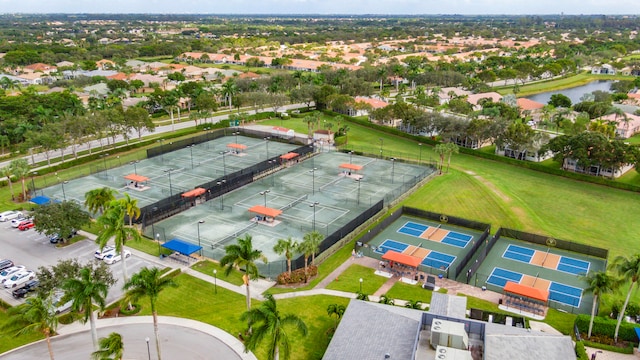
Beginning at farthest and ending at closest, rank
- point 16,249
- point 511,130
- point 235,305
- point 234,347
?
point 511,130, point 16,249, point 235,305, point 234,347

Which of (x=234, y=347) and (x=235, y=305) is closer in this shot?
(x=234, y=347)

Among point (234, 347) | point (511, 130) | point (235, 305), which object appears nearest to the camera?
point (234, 347)

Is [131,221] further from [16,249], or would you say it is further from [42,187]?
[42,187]

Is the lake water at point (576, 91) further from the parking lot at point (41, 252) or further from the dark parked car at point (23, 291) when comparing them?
the dark parked car at point (23, 291)

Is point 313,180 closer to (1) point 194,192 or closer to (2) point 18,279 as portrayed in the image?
(1) point 194,192

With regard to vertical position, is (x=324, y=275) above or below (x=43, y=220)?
below

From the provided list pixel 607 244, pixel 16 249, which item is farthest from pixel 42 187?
pixel 607 244

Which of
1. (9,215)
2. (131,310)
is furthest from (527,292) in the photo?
(9,215)
